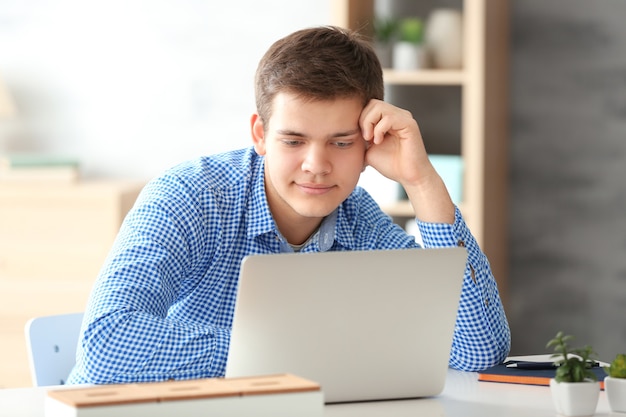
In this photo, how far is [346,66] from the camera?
198 cm

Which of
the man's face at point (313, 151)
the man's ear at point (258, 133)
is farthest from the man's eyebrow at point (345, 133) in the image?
the man's ear at point (258, 133)

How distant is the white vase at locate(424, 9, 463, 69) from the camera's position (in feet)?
11.8

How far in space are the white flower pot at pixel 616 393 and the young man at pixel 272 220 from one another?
381mm

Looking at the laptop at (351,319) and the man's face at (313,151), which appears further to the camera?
the man's face at (313,151)

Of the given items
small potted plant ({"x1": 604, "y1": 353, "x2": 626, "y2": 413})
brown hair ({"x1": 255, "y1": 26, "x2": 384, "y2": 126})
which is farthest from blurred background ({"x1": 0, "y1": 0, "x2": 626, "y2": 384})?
small potted plant ({"x1": 604, "y1": 353, "x2": 626, "y2": 413})

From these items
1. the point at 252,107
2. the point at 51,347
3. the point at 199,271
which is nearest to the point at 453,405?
the point at 199,271

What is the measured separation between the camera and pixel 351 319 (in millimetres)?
1500

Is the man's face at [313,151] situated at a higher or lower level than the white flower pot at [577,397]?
higher

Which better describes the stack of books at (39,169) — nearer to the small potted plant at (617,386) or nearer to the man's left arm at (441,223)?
the man's left arm at (441,223)

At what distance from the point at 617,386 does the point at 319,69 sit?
80 centimetres

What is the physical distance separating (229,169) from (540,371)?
763mm

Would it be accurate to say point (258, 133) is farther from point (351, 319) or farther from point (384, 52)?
point (384, 52)

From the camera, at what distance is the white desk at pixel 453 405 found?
151cm

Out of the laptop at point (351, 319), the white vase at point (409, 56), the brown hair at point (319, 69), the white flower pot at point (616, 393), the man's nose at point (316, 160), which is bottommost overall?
the white flower pot at point (616, 393)
